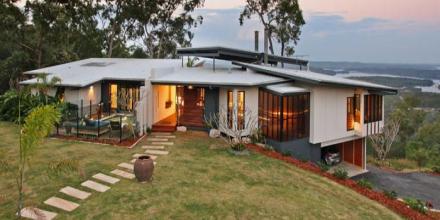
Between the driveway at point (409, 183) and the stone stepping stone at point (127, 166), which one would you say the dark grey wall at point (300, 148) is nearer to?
the driveway at point (409, 183)

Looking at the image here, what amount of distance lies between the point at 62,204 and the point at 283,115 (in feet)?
34.4

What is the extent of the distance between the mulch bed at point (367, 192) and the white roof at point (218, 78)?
328 centimetres

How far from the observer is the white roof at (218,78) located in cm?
1669

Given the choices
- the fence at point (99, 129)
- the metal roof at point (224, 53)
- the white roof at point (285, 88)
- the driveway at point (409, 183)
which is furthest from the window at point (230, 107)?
the driveway at point (409, 183)

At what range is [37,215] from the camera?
773 centimetres

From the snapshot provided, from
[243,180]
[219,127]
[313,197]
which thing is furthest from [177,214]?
[219,127]

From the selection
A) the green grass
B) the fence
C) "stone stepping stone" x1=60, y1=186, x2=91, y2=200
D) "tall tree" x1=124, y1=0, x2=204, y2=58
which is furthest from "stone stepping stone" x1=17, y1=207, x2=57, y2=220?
"tall tree" x1=124, y1=0, x2=204, y2=58

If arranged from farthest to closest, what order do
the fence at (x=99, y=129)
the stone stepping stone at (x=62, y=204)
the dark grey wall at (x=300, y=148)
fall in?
the dark grey wall at (x=300, y=148)
the fence at (x=99, y=129)
the stone stepping stone at (x=62, y=204)

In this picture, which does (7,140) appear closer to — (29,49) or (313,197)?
(313,197)

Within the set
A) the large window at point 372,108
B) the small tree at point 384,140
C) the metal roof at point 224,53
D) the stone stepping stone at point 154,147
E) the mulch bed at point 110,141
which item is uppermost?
the metal roof at point 224,53

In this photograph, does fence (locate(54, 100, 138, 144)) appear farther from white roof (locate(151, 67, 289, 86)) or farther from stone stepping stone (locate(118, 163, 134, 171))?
stone stepping stone (locate(118, 163, 134, 171))

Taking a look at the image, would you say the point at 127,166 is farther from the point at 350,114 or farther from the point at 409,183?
the point at 409,183

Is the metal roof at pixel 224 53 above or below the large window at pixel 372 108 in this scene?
above

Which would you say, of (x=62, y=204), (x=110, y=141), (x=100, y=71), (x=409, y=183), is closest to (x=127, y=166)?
(x=62, y=204)
